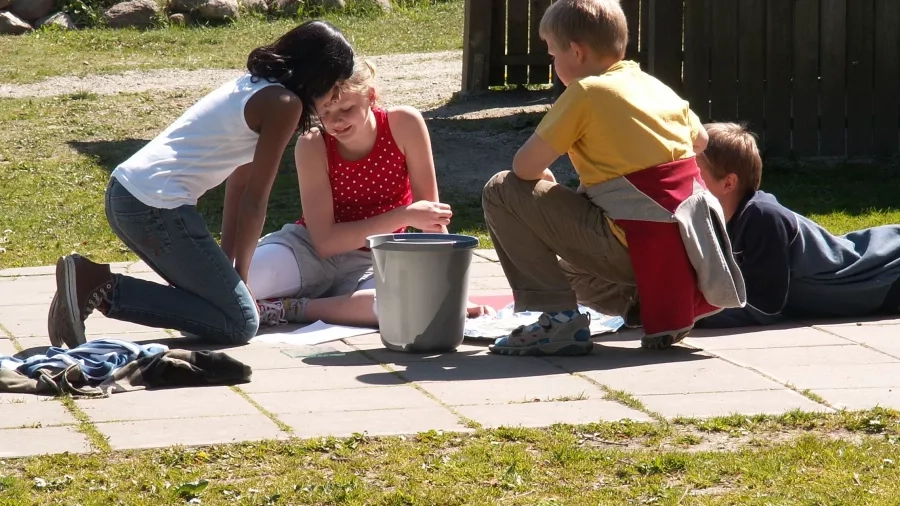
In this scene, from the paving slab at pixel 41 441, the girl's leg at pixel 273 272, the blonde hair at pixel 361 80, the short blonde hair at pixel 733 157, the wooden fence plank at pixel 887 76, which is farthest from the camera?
the wooden fence plank at pixel 887 76

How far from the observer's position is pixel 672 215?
416 cm

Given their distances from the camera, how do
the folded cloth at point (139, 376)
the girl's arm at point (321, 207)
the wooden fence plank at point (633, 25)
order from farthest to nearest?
1. the wooden fence plank at point (633, 25)
2. the girl's arm at point (321, 207)
3. the folded cloth at point (139, 376)

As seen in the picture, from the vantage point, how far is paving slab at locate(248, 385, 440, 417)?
3.71m

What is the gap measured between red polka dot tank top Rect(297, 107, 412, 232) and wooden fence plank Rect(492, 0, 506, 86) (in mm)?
7043

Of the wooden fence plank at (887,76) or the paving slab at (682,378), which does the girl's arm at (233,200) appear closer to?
the paving slab at (682,378)

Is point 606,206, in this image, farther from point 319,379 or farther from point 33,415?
point 33,415

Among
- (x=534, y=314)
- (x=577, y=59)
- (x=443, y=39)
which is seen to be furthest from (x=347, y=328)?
(x=443, y=39)

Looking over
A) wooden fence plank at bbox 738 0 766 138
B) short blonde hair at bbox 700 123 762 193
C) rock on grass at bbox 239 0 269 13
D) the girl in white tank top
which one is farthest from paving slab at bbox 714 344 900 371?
rock on grass at bbox 239 0 269 13

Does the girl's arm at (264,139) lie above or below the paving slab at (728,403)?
above

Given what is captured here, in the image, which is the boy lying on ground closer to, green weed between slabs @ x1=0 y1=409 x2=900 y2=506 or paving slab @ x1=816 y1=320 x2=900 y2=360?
paving slab @ x1=816 y1=320 x2=900 y2=360

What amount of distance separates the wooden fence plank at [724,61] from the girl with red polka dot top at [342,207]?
4.54m

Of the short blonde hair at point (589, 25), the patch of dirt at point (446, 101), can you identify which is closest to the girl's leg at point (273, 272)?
the short blonde hair at point (589, 25)

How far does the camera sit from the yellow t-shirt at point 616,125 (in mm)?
4164

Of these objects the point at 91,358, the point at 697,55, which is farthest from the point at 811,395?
the point at 697,55
